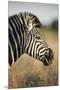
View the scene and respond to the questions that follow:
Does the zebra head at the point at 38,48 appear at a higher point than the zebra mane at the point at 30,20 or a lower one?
lower

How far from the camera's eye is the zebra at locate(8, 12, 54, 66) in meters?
1.81

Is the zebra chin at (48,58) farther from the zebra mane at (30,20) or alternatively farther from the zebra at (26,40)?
the zebra mane at (30,20)

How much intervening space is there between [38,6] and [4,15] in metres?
0.32

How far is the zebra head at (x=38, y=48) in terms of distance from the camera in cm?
186

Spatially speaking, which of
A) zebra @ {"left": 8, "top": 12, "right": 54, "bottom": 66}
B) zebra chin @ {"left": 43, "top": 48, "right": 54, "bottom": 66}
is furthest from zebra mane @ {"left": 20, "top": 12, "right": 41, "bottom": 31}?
zebra chin @ {"left": 43, "top": 48, "right": 54, "bottom": 66}

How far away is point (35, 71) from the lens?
1.86m

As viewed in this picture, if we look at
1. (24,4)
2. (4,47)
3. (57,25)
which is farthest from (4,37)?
(57,25)

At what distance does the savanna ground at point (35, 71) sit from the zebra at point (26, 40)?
0.04 m

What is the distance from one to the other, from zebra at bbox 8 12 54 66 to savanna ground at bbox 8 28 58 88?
40mm

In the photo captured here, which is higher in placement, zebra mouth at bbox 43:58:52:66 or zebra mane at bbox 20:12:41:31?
zebra mane at bbox 20:12:41:31

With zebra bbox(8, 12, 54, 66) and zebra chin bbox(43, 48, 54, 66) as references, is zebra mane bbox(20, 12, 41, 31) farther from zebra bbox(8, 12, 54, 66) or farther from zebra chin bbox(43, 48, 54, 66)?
zebra chin bbox(43, 48, 54, 66)

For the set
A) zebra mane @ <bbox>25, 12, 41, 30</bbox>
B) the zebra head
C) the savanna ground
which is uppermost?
zebra mane @ <bbox>25, 12, 41, 30</bbox>

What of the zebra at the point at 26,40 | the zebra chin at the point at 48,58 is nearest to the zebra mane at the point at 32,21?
the zebra at the point at 26,40

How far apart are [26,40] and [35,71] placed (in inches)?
11.0
